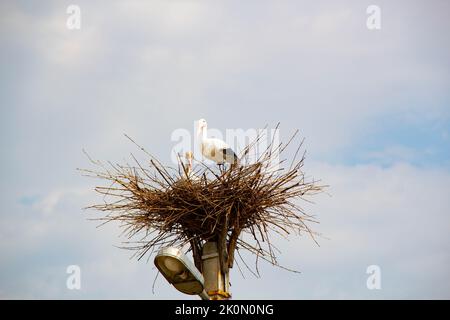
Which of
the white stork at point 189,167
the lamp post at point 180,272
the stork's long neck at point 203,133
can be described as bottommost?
the lamp post at point 180,272

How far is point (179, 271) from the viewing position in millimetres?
5617

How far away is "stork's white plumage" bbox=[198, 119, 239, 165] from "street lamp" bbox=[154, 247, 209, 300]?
3.12 meters

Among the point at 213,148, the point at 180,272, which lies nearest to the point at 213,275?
the point at 180,272

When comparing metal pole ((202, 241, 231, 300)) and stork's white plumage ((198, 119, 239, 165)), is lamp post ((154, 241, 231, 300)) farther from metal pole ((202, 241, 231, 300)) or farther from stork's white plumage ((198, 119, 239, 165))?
stork's white plumage ((198, 119, 239, 165))

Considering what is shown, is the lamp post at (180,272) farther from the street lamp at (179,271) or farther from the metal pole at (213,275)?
the metal pole at (213,275)

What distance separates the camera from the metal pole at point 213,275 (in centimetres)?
688

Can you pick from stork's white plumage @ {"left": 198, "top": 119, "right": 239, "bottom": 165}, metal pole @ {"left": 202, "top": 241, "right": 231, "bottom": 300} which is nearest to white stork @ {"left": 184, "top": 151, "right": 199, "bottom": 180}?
metal pole @ {"left": 202, "top": 241, "right": 231, "bottom": 300}

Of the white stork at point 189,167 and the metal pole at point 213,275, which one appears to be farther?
the white stork at point 189,167

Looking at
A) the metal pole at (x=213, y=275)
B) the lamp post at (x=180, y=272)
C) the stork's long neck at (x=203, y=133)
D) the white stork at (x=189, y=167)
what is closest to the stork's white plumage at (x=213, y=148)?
the stork's long neck at (x=203, y=133)

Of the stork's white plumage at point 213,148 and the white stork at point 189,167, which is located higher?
the stork's white plumage at point 213,148

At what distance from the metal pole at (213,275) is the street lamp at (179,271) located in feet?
3.14

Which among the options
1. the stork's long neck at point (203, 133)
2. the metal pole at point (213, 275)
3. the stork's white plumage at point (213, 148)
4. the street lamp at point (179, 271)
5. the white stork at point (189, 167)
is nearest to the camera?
the street lamp at point (179, 271)

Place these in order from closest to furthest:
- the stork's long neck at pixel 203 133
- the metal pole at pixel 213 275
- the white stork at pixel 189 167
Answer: the metal pole at pixel 213 275 < the white stork at pixel 189 167 < the stork's long neck at pixel 203 133
